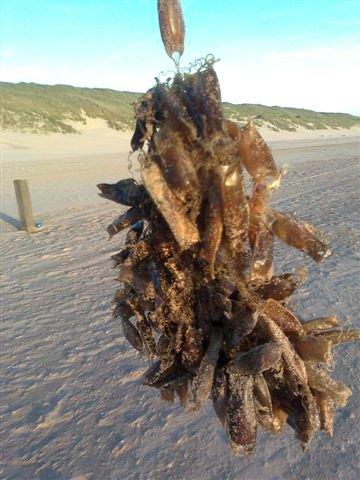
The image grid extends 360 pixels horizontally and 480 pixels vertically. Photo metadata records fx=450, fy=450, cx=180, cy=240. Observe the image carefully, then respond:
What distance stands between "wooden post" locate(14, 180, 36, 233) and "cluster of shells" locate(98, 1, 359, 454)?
10.1 metres

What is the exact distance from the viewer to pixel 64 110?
39531 mm

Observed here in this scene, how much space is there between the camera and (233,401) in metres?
1.24

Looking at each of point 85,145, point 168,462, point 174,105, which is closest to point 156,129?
point 174,105

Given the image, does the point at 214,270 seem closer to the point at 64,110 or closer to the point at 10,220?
the point at 10,220

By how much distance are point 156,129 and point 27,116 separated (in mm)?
37692

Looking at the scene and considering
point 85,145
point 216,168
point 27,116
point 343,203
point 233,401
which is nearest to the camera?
point 216,168

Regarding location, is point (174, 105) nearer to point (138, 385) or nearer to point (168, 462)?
point (168, 462)

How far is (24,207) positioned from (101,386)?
7.29 meters

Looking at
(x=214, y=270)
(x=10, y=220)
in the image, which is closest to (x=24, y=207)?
(x=10, y=220)

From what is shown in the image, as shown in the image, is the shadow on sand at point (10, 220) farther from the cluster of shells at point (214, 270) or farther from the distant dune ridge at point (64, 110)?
the distant dune ridge at point (64, 110)

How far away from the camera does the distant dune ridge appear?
34688mm

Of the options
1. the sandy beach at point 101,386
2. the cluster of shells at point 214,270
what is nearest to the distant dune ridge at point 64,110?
the sandy beach at point 101,386

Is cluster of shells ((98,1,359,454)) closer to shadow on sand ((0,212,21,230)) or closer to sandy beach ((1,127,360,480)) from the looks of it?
sandy beach ((1,127,360,480))

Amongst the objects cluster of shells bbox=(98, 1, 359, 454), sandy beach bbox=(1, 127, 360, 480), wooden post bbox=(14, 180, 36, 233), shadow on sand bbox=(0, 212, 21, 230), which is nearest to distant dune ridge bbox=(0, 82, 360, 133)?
shadow on sand bbox=(0, 212, 21, 230)
